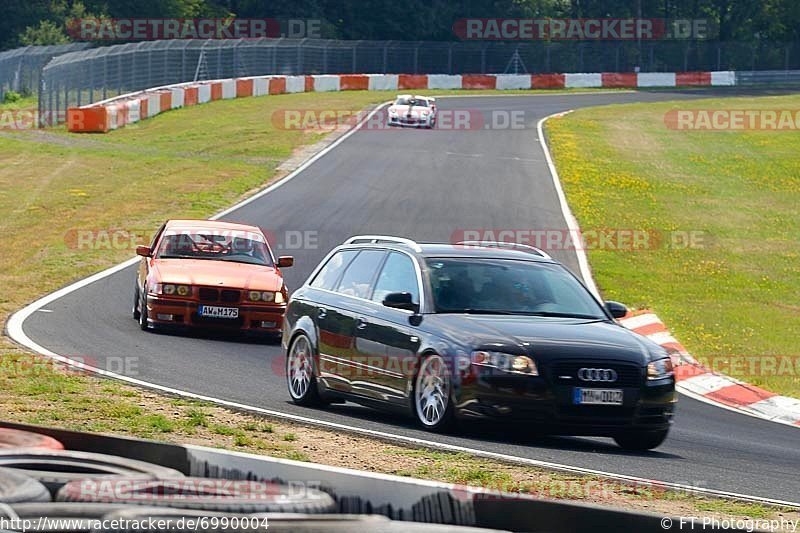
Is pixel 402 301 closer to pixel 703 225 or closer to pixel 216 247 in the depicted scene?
pixel 216 247

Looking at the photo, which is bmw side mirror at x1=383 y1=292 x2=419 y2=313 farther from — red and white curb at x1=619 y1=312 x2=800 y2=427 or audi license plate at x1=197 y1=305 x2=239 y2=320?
audi license plate at x1=197 y1=305 x2=239 y2=320

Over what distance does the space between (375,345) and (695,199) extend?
80.4 feet

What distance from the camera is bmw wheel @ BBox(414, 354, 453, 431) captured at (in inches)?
424

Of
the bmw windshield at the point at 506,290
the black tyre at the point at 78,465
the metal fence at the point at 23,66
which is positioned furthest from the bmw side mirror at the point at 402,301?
the metal fence at the point at 23,66

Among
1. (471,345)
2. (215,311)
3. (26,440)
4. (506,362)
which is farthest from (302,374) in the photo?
(26,440)

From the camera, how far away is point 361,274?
1255cm

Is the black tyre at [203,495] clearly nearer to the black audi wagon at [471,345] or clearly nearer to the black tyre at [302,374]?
the black audi wagon at [471,345]

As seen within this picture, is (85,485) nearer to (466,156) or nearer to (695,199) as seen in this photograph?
(695,199)

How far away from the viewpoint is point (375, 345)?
463 inches

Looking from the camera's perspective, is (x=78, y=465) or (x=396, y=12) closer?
(x=78, y=465)

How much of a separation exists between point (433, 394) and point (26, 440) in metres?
4.27

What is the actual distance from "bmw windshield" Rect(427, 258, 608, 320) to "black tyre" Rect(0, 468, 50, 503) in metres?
5.69

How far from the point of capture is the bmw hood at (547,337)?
1060cm

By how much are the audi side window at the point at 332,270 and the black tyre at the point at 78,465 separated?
246 inches
